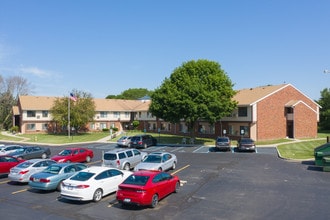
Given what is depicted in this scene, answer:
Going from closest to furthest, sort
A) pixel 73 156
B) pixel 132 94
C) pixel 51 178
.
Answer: pixel 51 178
pixel 73 156
pixel 132 94

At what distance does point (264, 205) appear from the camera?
13594mm

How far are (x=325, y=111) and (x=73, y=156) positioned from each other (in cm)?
6131

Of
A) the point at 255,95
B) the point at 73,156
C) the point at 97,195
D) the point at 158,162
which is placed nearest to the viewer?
the point at 97,195

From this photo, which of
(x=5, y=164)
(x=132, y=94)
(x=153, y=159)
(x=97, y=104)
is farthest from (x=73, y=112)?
(x=132, y=94)

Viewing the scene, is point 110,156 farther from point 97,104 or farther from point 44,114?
point 97,104

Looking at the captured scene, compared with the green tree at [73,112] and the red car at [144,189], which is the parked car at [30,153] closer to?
the red car at [144,189]

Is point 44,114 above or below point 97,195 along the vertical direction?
above

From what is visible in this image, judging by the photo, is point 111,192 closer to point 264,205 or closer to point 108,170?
point 108,170

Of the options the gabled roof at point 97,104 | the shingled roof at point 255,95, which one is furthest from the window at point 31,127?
the shingled roof at point 255,95

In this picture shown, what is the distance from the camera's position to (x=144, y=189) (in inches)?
510

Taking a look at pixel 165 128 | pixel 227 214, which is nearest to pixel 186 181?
pixel 227 214

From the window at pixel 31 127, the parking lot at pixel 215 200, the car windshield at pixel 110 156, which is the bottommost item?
the parking lot at pixel 215 200

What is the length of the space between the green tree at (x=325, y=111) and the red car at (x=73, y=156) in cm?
5832

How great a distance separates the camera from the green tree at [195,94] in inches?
1506
